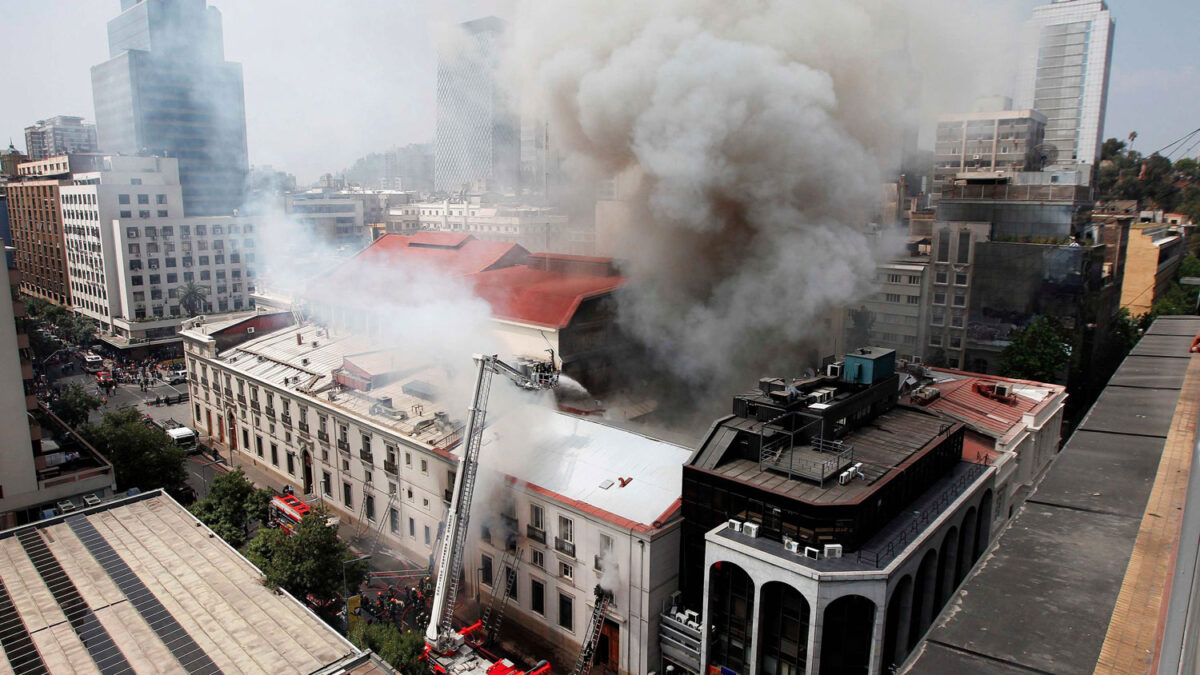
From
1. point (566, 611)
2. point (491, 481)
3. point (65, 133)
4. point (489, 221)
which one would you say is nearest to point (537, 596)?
point (566, 611)

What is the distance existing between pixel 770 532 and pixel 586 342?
11.5m

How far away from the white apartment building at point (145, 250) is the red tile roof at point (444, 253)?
17940mm

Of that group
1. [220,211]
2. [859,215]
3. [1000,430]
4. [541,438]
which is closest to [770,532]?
[541,438]

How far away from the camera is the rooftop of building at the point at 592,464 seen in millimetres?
15742

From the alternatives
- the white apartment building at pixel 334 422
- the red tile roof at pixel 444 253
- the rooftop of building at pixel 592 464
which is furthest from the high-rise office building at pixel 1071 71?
the white apartment building at pixel 334 422

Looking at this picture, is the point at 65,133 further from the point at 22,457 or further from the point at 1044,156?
the point at 1044,156

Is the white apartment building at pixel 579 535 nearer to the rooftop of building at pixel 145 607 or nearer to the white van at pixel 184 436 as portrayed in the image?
the rooftop of building at pixel 145 607

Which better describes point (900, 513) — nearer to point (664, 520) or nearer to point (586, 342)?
point (664, 520)

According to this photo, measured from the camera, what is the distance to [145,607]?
41.2 ft

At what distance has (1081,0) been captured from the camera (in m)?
56.3

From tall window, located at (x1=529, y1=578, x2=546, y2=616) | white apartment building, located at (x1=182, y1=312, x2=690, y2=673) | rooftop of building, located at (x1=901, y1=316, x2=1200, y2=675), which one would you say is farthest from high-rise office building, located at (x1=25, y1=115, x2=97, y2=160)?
rooftop of building, located at (x1=901, y1=316, x2=1200, y2=675)

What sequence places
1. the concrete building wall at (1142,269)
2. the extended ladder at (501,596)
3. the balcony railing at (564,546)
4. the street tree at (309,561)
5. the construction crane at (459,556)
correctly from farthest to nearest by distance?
the concrete building wall at (1142,269), the extended ladder at (501,596), the balcony railing at (564,546), the street tree at (309,561), the construction crane at (459,556)

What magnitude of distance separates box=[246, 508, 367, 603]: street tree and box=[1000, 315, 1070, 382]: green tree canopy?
24.6 metres

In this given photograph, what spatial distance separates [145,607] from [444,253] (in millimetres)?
21110
